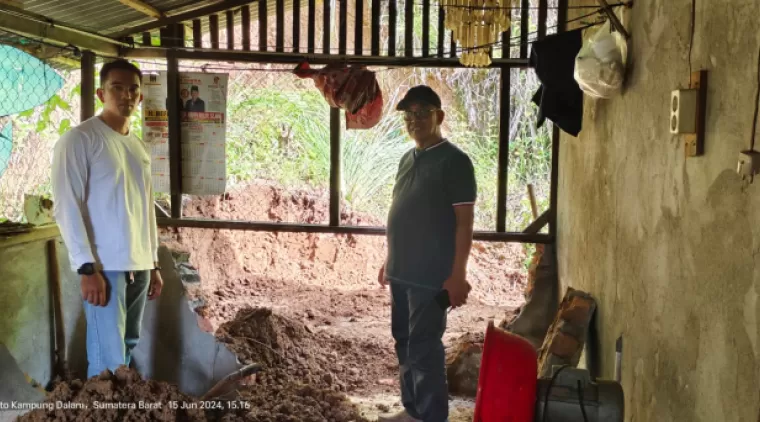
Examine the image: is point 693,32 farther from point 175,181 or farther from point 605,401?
point 175,181

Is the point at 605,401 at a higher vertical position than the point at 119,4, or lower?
lower

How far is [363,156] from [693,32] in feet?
20.9

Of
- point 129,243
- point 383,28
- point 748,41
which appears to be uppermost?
point 383,28

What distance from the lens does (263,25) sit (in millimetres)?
5051

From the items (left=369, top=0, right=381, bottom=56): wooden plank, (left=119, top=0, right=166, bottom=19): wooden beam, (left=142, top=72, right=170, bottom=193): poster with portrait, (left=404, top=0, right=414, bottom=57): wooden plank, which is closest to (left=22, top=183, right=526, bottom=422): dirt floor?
(left=142, top=72, right=170, bottom=193): poster with portrait

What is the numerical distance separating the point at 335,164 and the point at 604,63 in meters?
2.69

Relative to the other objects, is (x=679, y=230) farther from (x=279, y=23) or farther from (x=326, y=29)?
(x=279, y=23)

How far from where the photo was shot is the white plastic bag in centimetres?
278

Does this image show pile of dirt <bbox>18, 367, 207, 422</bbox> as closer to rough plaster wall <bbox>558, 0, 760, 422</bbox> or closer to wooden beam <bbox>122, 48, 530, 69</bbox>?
rough plaster wall <bbox>558, 0, 760, 422</bbox>

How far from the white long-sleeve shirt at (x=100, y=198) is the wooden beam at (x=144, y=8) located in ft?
4.13

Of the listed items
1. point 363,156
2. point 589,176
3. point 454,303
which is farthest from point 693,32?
point 363,156

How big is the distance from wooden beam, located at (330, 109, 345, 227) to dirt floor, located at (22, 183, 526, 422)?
1175 millimetres

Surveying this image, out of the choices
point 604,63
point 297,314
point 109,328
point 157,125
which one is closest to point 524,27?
point 604,63

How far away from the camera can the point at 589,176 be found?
12.0 feet
